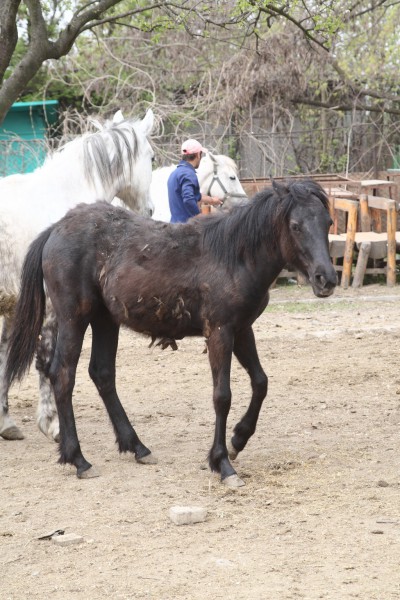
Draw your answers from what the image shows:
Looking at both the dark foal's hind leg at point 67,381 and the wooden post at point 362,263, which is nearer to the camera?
the dark foal's hind leg at point 67,381

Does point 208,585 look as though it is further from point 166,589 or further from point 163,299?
point 163,299

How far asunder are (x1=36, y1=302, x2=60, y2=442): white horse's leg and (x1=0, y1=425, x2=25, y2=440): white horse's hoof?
0.72 ft

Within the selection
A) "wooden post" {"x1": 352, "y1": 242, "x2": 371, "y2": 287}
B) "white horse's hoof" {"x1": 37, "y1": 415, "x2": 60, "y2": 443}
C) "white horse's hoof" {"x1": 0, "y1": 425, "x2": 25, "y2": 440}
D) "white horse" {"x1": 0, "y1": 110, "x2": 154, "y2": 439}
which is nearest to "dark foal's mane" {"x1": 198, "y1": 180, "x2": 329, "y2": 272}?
"white horse" {"x1": 0, "y1": 110, "x2": 154, "y2": 439}

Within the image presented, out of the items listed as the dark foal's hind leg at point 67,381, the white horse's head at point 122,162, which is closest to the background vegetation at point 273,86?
the white horse's head at point 122,162

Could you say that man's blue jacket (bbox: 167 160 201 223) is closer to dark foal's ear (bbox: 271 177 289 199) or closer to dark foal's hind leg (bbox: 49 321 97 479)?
dark foal's hind leg (bbox: 49 321 97 479)

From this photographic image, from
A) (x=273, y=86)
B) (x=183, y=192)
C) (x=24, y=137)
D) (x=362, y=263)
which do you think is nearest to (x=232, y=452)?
(x=183, y=192)

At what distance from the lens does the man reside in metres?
7.93

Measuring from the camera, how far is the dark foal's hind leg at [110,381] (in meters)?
5.59

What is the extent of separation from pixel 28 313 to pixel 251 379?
60.3 inches

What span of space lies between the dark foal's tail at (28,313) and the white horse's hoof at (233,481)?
1.55 meters

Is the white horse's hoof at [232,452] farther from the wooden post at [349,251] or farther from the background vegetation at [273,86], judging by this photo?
the background vegetation at [273,86]

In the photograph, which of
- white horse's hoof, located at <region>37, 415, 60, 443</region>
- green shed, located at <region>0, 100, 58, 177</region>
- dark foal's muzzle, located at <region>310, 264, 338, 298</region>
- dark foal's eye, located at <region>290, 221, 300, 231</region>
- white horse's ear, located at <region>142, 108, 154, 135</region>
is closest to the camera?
dark foal's muzzle, located at <region>310, 264, 338, 298</region>

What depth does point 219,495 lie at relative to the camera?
4844 millimetres

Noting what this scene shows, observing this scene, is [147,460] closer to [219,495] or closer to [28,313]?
[219,495]
